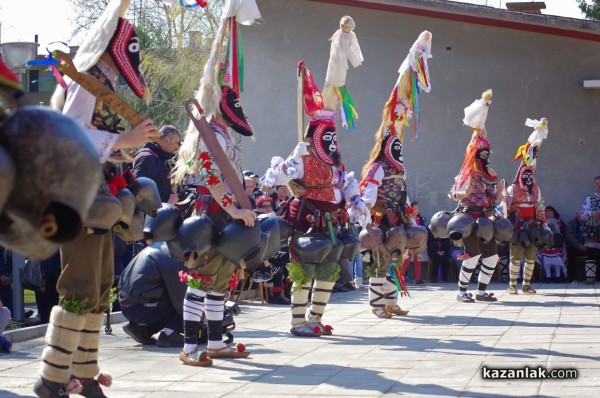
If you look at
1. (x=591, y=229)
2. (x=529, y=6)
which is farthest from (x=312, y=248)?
(x=529, y=6)

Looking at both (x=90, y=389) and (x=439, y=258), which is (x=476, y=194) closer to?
(x=439, y=258)

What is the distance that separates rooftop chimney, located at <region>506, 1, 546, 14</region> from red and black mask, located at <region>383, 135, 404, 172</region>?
40.1ft

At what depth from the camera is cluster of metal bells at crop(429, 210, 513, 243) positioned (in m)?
12.7

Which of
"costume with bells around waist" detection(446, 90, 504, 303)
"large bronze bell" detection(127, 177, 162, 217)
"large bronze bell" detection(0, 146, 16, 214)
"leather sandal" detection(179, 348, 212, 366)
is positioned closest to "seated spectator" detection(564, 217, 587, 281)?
"costume with bells around waist" detection(446, 90, 504, 303)

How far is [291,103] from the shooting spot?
19969 millimetres

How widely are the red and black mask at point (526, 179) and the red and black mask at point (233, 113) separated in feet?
26.5

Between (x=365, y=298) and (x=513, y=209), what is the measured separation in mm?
2659

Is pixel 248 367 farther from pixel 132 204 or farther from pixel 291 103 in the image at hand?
pixel 291 103

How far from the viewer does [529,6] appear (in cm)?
2202

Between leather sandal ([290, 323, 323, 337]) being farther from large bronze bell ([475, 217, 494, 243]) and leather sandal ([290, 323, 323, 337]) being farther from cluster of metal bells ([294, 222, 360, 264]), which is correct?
large bronze bell ([475, 217, 494, 243])

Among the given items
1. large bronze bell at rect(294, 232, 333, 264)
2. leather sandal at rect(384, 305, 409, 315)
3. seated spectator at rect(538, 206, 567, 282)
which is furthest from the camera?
seated spectator at rect(538, 206, 567, 282)

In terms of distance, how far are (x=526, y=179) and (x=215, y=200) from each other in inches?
336

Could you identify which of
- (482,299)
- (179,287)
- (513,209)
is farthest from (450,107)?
(179,287)

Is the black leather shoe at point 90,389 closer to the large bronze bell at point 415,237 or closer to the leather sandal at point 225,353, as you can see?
the leather sandal at point 225,353
